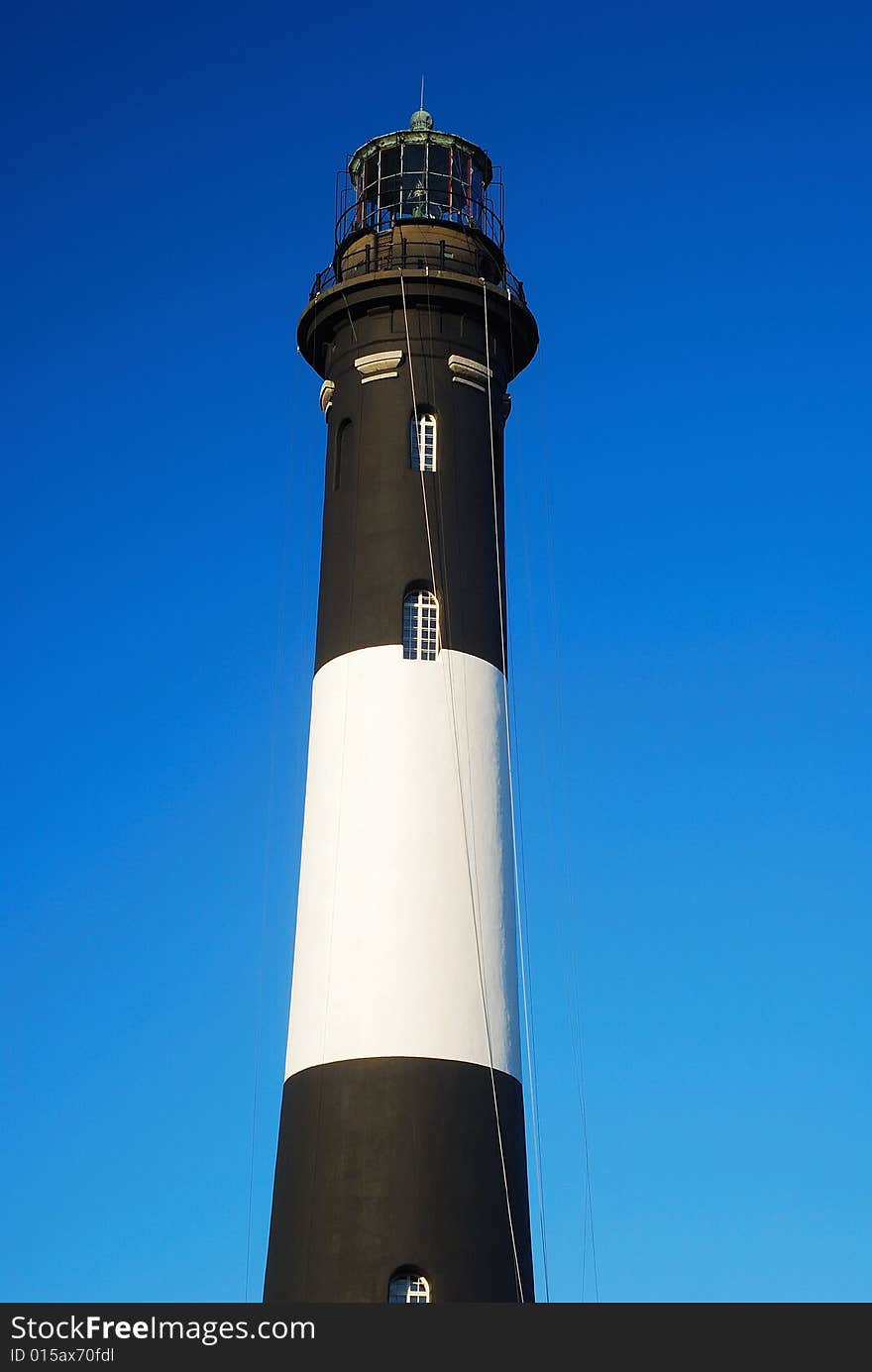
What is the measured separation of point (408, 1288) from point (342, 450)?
56.9 feet

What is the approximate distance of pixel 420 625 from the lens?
34719mm

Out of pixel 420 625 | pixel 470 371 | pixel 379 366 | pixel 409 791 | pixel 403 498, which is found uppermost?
pixel 470 371

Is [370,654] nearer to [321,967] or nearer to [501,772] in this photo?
[501,772]

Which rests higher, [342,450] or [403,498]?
[342,450]

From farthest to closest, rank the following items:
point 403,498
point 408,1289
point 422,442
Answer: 1. point 422,442
2. point 403,498
3. point 408,1289

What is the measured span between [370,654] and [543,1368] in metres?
14.9

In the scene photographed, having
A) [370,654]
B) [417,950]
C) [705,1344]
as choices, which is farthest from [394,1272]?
[370,654]

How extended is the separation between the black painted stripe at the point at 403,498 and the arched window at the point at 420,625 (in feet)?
1.04

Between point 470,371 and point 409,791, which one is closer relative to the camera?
point 409,791

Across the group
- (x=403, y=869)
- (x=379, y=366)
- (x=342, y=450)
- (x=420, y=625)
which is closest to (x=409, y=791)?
(x=403, y=869)

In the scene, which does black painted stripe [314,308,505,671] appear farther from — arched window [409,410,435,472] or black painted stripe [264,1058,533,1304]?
black painted stripe [264,1058,533,1304]

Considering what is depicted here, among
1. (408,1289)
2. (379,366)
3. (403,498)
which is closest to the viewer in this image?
(408,1289)

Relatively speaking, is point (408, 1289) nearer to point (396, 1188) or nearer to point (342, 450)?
point (396, 1188)

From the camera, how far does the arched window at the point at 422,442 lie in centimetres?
3600
